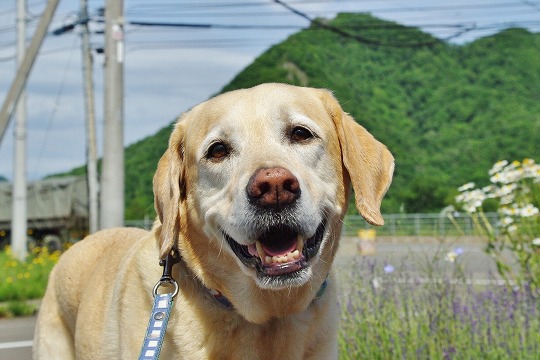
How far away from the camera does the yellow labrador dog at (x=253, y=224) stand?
312cm

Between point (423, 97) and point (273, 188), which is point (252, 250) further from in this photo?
point (423, 97)

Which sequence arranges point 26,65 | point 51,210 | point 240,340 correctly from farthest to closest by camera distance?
point 51,210 → point 26,65 → point 240,340

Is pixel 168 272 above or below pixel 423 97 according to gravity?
above

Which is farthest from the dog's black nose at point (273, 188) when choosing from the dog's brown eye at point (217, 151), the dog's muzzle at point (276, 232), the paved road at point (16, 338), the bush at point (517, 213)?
the paved road at point (16, 338)

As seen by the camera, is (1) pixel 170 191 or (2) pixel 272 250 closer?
(2) pixel 272 250

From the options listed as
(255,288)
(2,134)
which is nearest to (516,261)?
(255,288)

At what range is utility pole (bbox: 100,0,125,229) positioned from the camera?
36.4ft

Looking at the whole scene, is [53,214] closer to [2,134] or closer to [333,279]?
[2,134]

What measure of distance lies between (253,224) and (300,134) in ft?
1.77

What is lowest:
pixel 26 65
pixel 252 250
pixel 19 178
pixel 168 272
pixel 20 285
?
pixel 19 178

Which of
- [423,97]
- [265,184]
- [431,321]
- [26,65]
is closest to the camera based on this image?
[265,184]

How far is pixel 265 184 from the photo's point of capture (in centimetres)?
301

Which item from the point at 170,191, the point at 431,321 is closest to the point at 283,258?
the point at 170,191

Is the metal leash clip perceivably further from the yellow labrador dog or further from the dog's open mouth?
the dog's open mouth
